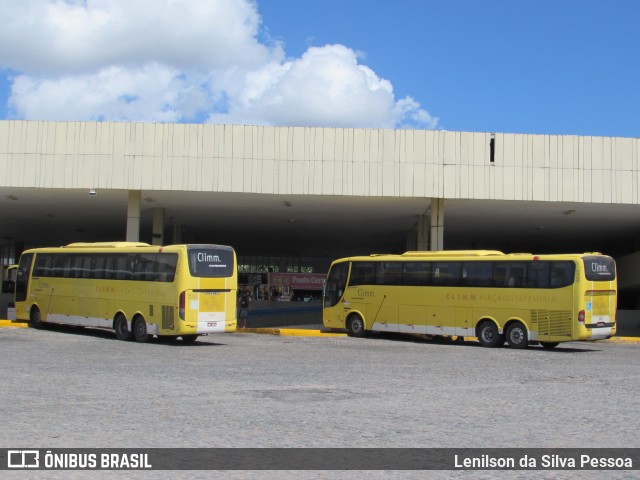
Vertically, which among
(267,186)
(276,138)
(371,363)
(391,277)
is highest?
(276,138)

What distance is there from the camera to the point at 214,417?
9555mm

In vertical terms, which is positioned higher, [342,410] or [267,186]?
[267,186]

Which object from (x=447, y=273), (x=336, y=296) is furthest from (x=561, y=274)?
(x=336, y=296)

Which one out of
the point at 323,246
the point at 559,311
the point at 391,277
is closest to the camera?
the point at 559,311

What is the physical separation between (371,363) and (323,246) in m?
47.3

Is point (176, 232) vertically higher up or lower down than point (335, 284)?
higher up

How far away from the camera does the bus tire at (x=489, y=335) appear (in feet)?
78.8

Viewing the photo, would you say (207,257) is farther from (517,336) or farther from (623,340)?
(623,340)

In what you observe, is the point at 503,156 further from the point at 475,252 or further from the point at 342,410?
the point at 342,410

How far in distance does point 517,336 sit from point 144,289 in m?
Result: 11.6

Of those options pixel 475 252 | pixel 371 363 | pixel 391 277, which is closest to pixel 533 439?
pixel 371 363

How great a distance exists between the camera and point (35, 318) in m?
28.3

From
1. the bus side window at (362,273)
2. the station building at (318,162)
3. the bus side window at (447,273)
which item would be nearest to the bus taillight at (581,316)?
the bus side window at (447,273)

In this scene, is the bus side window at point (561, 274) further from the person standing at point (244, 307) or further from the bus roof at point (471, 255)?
the person standing at point (244, 307)
